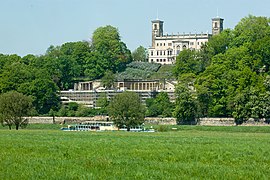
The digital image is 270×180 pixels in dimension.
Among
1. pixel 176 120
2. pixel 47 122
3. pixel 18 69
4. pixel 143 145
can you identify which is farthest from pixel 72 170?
pixel 18 69

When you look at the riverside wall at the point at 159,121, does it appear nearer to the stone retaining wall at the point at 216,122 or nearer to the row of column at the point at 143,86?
the stone retaining wall at the point at 216,122

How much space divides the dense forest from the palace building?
47.0 feet

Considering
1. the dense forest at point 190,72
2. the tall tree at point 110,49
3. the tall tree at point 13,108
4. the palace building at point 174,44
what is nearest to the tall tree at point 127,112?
the tall tree at point 13,108

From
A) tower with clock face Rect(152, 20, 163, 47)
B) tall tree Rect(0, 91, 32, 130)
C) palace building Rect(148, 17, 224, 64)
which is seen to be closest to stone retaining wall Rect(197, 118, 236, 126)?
tall tree Rect(0, 91, 32, 130)

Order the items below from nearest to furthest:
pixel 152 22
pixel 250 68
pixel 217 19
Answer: pixel 250 68, pixel 217 19, pixel 152 22

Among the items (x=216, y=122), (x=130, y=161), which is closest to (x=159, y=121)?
(x=216, y=122)

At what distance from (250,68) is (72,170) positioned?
8381cm

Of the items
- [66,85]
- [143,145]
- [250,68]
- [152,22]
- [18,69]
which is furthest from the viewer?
[152,22]

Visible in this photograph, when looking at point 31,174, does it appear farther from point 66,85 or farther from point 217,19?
point 217,19

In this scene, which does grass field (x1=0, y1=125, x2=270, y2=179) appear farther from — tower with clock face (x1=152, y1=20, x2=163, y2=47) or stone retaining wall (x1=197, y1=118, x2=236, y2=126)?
tower with clock face (x1=152, y1=20, x2=163, y2=47)

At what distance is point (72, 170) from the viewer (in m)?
27.1

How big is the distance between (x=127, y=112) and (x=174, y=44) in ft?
288

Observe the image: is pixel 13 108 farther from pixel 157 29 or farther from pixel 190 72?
pixel 157 29

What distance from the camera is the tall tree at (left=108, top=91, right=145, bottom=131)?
81.3 m
